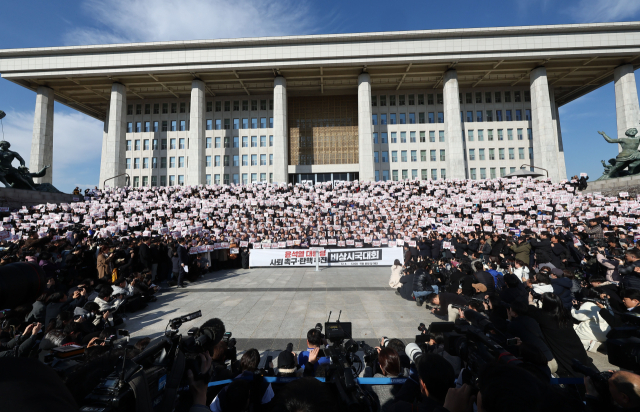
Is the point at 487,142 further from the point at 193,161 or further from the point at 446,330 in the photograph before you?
the point at 446,330

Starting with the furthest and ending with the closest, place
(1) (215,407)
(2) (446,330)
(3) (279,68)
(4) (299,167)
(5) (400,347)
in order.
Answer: (4) (299,167), (3) (279,68), (5) (400,347), (2) (446,330), (1) (215,407)

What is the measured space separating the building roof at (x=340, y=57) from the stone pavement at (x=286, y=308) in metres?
36.9

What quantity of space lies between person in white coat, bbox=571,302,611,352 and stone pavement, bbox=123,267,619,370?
27cm

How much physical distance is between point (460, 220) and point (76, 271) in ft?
64.2

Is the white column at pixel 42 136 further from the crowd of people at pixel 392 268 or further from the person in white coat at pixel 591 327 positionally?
the person in white coat at pixel 591 327

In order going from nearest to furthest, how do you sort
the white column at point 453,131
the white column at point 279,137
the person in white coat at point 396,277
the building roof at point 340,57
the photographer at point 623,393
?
the photographer at point 623,393
the person in white coat at point 396,277
the building roof at point 340,57
the white column at point 453,131
the white column at point 279,137

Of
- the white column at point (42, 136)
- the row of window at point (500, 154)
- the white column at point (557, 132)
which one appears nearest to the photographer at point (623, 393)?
the row of window at point (500, 154)

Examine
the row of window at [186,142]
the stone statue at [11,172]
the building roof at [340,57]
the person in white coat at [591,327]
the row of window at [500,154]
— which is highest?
the building roof at [340,57]

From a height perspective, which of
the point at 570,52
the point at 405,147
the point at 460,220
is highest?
the point at 570,52

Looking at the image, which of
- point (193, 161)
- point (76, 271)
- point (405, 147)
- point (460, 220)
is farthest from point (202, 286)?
point (405, 147)

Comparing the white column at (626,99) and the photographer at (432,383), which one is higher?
the white column at (626,99)

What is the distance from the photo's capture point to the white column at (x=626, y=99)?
→ 39125mm

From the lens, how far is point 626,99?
40312 millimetres

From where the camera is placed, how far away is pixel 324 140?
49.8 meters
